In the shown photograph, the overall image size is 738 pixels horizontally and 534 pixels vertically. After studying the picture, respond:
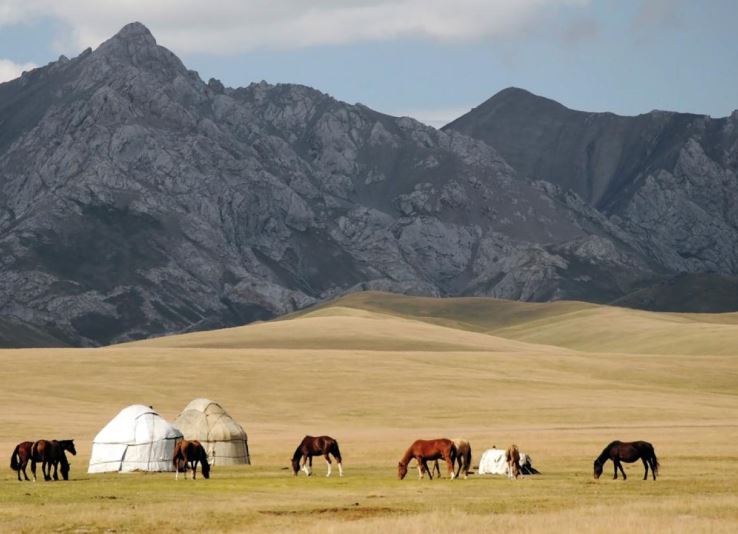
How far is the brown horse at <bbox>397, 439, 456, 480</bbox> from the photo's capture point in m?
55.1

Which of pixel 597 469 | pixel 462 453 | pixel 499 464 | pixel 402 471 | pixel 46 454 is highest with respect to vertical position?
pixel 46 454

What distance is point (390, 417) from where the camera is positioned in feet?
361

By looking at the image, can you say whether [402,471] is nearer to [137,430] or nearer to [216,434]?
[137,430]

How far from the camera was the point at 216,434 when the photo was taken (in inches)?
2702

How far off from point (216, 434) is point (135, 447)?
6.23 metres

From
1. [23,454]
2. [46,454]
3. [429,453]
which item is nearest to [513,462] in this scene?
[429,453]

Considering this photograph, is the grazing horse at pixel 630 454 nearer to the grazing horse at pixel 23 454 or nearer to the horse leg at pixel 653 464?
the horse leg at pixel 653 464

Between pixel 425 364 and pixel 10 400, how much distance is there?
57.1m

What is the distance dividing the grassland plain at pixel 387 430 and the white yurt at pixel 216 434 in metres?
2.13

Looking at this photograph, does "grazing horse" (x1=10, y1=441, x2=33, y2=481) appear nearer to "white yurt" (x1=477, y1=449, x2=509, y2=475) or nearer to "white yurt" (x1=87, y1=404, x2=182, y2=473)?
"white yurt" (x1=87, y1=404, x2=182, y2=473)

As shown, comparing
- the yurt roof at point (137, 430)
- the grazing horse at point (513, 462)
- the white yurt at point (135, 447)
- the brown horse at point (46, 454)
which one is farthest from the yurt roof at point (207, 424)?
the grazing horse at point (513, 462)

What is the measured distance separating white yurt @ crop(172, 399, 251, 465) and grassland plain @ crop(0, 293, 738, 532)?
6.99 ft

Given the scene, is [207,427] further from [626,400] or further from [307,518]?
[626,400]

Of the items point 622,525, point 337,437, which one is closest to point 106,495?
point 622,525
